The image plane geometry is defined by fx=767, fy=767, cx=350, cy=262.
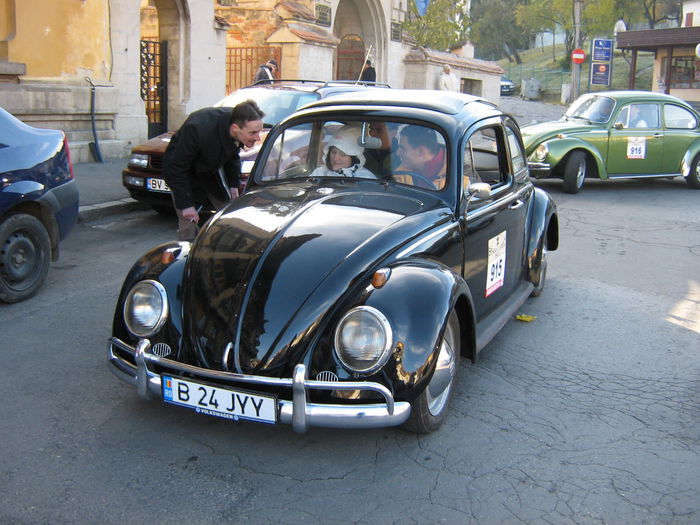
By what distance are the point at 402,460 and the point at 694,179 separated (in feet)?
40.6

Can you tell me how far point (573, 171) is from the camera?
12.9 m

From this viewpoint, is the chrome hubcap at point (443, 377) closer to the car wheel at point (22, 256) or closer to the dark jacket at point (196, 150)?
the dark jacket at point (196, 150)

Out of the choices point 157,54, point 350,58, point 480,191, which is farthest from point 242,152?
point 350,58

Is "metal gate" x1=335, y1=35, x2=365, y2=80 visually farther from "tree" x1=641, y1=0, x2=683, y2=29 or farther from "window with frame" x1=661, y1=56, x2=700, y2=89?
"tree" x1=641, y1=0, x2=683, y2=29

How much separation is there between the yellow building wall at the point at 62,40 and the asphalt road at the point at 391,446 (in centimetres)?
818

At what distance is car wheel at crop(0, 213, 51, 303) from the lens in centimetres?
584

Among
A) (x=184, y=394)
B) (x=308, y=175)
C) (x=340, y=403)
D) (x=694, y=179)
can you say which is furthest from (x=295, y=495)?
(x=694, y=179)

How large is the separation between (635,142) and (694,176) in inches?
65.0

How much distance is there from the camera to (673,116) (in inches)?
536

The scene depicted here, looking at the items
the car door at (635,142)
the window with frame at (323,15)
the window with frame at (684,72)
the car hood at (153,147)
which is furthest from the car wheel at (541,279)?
the window with frame at (684,72)

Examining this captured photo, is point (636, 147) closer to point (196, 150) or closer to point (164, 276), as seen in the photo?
point (196, 150)

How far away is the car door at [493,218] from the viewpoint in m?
4.72

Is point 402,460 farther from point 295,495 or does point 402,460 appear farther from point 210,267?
point 210,267

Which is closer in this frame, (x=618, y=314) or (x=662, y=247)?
(x=618, y=314)
